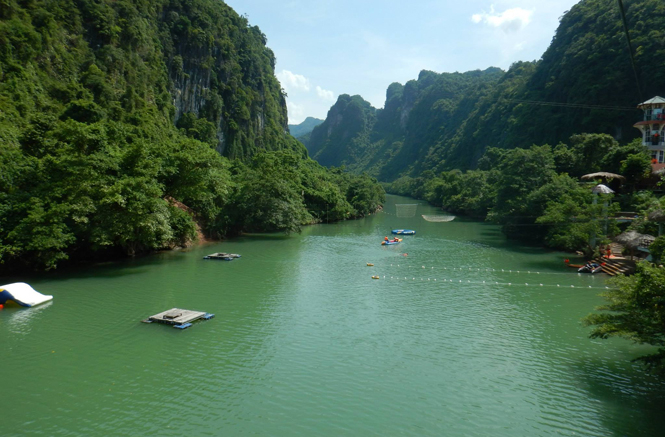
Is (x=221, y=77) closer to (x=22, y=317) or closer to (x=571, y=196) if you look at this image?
(x=571, y=196)

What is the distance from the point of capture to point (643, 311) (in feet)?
35.8

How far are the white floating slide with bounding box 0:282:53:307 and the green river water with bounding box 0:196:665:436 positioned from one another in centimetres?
57

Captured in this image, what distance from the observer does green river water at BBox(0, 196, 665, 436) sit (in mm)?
10539

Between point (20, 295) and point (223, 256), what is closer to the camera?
point (20, 295)

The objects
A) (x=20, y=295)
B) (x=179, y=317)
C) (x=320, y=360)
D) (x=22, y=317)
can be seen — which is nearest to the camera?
(x=320, y=360)

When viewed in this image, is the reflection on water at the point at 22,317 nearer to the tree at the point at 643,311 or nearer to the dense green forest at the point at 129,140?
the dense green forest at the point at 129,140

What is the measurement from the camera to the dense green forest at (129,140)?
2428 cm

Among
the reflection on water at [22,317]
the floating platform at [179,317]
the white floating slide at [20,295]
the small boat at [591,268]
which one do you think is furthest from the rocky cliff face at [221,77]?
the small boat at [591,268]

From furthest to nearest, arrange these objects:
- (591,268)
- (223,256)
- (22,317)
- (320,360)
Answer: (223,256) → (591,268) → (22,317) → (320,360)

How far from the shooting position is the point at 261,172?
42.5 metres

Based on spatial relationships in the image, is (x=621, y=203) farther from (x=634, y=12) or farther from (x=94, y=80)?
(x=94, y=80)

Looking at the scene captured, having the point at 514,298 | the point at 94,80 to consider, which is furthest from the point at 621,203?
the point at 94,80

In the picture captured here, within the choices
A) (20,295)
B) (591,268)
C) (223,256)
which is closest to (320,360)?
(20,295)

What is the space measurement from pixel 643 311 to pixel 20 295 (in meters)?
23.7
